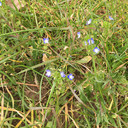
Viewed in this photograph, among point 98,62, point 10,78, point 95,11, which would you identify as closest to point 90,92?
point 98,62

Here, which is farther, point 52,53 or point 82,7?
point 82,7

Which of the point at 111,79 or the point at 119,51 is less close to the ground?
the point at 119,51

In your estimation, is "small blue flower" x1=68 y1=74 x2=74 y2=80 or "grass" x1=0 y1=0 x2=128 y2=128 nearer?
"grass" x1=0 y1=0 x2=128 y2=128

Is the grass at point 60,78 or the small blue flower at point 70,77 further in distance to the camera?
the small blue flower at point 70,77

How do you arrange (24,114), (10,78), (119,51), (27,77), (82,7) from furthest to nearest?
1. (82,7)
2. (119,51)
3. (27,77)
4. (10,78)
5. (24,114)

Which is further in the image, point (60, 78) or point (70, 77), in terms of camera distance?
point (70, 77)


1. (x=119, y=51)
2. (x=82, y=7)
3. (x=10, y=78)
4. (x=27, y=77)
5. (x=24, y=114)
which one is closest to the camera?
(x=24, y=114)

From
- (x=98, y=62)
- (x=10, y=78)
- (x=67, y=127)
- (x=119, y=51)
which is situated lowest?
(x=67, y=127)

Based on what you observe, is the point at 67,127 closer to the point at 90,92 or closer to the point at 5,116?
the point at 90,92
